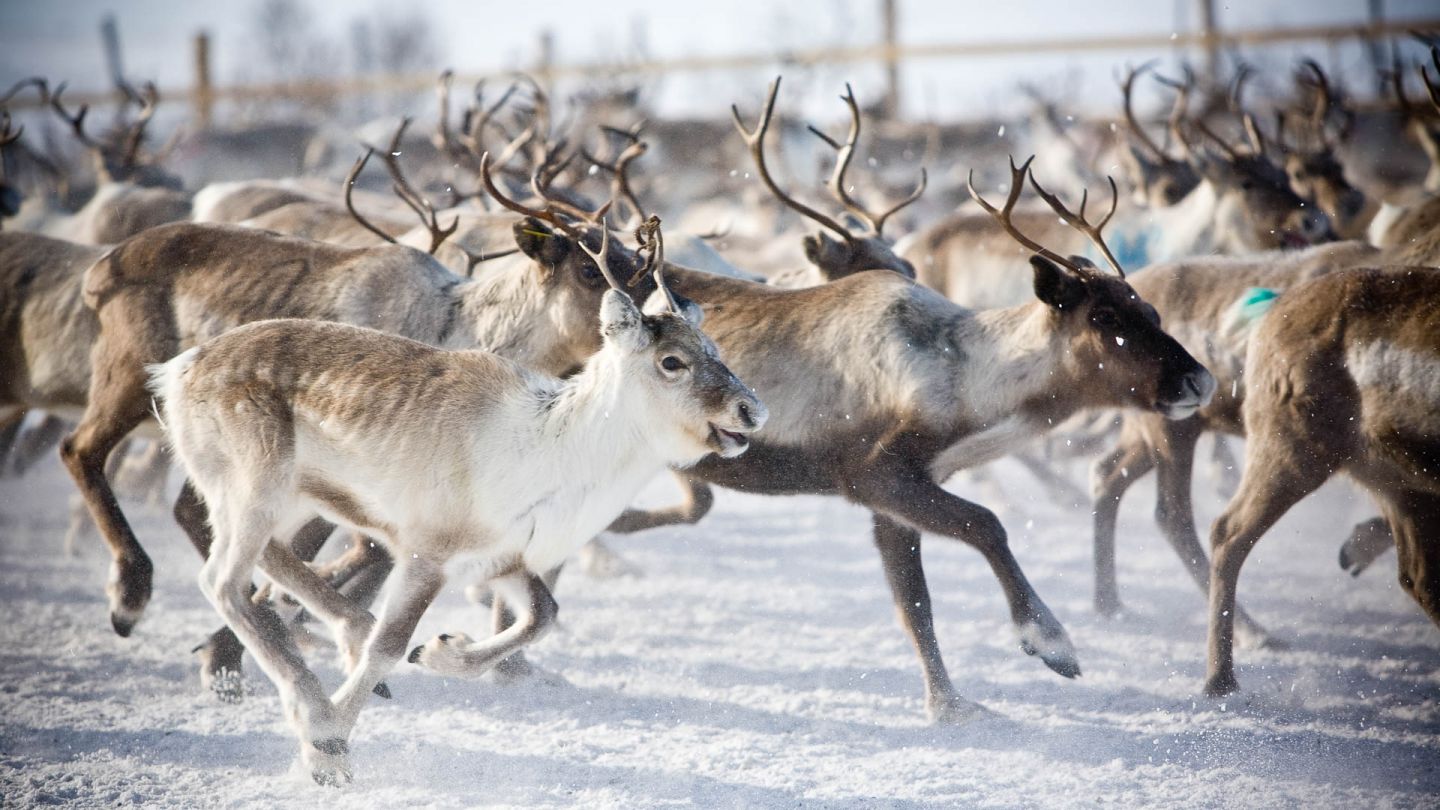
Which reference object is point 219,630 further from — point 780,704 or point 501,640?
point 780,704

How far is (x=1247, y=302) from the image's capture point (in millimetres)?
4574

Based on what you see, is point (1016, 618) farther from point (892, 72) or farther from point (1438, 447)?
point (892, 72)

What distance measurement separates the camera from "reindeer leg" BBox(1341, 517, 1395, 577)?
16.0 ft

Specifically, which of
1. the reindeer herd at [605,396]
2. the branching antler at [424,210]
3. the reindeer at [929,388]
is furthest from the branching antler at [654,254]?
the branching antler at [424,210]

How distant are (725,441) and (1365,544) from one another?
2.96 meters

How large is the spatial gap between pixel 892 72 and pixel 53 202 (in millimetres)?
10741

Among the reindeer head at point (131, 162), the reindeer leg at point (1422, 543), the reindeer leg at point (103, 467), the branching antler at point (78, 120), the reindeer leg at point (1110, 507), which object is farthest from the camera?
the reindeer head at point (131, 162)

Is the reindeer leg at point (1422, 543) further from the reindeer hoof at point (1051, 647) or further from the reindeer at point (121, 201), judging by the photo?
the reindeer at point (121, 201)

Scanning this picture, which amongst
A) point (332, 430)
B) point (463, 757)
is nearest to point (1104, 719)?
point (463, 757)

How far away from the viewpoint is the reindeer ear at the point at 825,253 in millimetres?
5184

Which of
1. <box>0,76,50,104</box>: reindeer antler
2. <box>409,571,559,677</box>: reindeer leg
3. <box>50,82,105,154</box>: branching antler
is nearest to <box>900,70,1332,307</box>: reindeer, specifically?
<box>409,571,559,677</box>: reindeer leg

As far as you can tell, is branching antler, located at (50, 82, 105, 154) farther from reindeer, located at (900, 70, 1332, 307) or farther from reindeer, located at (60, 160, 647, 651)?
reindeer, located at (900, 70, 1332, 307)

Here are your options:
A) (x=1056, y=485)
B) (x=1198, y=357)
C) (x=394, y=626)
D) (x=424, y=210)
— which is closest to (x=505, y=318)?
(x=424, y=210)

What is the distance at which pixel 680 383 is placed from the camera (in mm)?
3227
